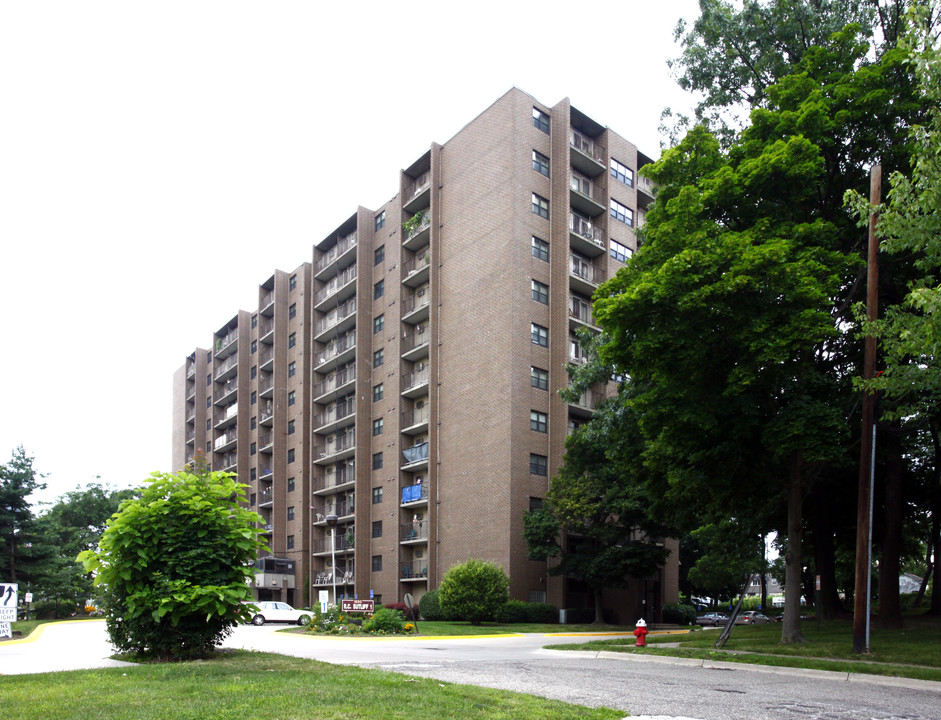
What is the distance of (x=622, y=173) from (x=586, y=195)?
4.35 m

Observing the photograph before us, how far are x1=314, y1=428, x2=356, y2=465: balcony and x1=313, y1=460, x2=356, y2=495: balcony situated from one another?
0.67 meters

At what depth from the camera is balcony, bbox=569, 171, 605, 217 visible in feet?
168

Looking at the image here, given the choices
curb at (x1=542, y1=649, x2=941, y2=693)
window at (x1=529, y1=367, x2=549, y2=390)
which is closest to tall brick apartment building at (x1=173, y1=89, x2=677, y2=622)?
window at (x1=529, y1=367, x2=549, y2=390)

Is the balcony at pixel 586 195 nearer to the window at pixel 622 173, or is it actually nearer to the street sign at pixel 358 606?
the window at pixel 622 173

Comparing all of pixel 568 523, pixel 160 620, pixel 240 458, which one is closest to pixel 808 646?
pixel 160 620

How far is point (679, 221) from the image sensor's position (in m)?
21.4

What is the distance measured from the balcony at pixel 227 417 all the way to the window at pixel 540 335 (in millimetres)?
42352

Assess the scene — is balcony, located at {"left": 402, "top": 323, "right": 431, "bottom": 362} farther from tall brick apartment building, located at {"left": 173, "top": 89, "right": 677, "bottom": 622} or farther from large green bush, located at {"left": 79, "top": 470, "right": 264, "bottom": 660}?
large green bush, located at {"left": 79, "top": 470, "right": 264, "bottom": 660}

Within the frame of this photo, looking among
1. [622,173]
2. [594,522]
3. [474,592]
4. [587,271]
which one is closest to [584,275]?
[587,271]

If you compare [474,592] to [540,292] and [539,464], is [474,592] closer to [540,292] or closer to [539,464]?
[539,464]

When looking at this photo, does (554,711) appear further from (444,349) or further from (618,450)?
(444,349)

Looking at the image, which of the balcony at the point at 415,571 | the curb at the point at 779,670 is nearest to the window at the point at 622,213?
the balcony at the point at 415,571

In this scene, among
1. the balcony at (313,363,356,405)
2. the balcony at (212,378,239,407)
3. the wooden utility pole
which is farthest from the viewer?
the balcony at (212,378,239,407)

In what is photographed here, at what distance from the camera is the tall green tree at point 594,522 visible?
1619 inches
